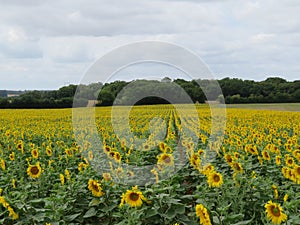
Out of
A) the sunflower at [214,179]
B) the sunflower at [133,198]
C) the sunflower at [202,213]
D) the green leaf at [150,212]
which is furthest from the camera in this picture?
the sunflower at [214,179]

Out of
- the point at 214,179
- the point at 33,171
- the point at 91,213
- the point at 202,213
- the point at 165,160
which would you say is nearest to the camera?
the point at 202,213

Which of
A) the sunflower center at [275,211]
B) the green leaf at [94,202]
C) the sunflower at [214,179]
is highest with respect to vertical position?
the sunflower at [214,179]

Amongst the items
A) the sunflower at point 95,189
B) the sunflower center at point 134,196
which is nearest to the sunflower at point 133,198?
the sunflower center at point 134,196

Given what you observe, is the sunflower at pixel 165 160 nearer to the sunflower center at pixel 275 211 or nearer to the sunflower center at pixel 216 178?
the sunflower center at pixel 216 178

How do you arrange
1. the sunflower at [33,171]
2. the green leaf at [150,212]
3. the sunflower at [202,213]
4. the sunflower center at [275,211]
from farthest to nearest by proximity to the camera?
the sunflower at [33,171]
the green leaf at [150,212]
the sunflower center at [275,211]
the sunflower at [202,213]

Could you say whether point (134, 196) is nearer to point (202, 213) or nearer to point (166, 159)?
point (202, 213)

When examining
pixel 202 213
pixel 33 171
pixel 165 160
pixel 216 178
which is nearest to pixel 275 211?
pixel 202 213

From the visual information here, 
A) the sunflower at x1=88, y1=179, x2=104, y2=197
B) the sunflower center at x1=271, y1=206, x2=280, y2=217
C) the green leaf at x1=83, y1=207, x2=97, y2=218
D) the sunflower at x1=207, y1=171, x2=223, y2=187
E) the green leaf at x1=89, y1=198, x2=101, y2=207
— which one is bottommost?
the green leaf at x1=83, y1=207, x2=97, y2=218

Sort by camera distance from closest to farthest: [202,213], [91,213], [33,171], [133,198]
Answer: [202,213], [133,198], [91,213], [33,171]

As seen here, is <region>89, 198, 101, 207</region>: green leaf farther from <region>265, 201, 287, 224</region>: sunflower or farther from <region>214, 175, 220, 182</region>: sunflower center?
<region>265, 201, 287, 224</region>: sunflower

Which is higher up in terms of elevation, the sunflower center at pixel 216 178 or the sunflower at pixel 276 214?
the sunflower center at pixel 216 178

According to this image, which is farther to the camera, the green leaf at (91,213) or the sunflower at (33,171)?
the sunflower at (33,171)

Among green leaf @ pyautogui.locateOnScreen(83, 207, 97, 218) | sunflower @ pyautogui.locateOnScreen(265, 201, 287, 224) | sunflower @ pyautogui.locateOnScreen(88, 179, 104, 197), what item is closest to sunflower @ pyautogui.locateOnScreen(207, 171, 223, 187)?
sunflower @ pyautogui.locateOnScreen(265, 201, 287, 224)

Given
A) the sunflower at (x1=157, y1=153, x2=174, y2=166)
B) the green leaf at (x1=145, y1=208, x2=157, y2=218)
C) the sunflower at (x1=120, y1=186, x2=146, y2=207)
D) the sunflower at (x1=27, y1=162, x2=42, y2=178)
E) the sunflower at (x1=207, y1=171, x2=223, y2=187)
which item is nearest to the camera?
the sunflower at (x1=120, y1=186, x2=146, y2=207)
